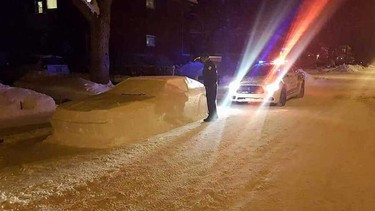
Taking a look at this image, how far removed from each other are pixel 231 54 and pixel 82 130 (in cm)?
2964

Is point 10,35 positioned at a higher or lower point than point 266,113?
higher

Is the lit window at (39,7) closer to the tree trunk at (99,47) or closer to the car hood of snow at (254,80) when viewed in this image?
the tree trunk at (99,47)

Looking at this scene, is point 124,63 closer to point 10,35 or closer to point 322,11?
point 10,35

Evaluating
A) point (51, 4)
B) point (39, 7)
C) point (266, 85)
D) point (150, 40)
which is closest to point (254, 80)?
point (266, 85)

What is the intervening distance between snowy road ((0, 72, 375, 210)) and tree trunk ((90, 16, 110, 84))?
9.90m

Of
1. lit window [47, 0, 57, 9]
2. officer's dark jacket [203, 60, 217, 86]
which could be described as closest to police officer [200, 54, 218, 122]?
officer's dark jacket [203, 60, 217, 86]

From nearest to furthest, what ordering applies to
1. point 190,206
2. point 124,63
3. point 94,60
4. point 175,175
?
point 190,206 → point 175,175 → point 94,60 → point 124,63

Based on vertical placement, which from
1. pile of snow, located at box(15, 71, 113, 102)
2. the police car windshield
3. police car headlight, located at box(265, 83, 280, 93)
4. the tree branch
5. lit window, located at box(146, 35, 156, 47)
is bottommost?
pile of snow, located at box(15, 71, 113, 102)

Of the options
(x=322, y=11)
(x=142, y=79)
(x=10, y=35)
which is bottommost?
(x=142, y=79)

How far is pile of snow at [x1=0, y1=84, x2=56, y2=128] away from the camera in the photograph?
11.6m

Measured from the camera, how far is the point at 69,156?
7.24 meters

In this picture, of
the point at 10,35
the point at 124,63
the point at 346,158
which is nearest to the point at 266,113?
the point at 346,158

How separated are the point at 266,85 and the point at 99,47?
8207 millimetres

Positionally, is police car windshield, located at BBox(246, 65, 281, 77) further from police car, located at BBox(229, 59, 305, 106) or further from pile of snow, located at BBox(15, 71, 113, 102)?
pile of snow, located at BBox(15, 71, 113, 102)
